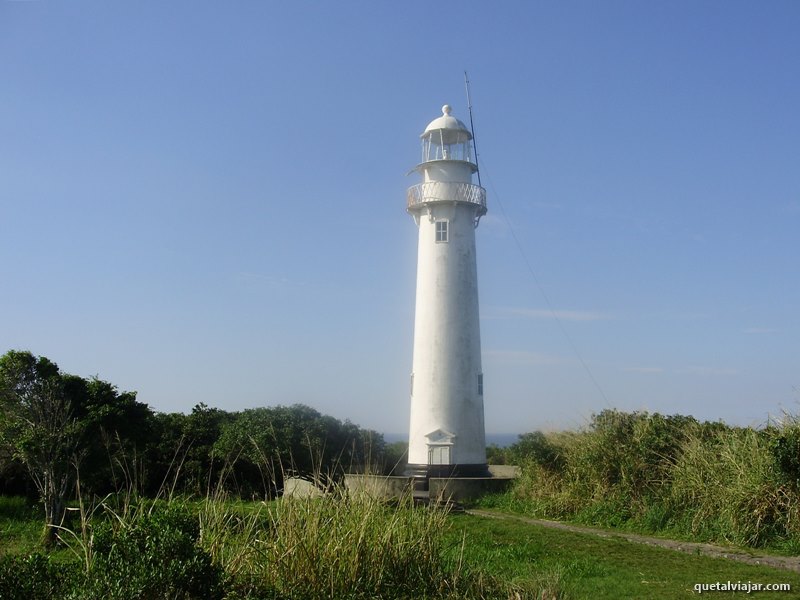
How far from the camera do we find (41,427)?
14117 millimetres

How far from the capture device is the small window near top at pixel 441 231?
23.6m

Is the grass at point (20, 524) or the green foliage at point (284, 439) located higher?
the green foliage at point (284, 439)

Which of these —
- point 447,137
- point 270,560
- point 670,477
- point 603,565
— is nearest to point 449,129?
point 447,137

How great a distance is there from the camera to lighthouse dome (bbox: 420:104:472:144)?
24.1 metres

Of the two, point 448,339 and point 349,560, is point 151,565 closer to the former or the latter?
point 349,560

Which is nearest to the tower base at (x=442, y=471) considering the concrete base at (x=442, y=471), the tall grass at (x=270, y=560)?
the concrete base at (x=442, y=471)

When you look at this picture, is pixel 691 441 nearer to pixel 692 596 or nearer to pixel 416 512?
pixel 692 596

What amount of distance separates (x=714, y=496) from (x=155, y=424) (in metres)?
16.2

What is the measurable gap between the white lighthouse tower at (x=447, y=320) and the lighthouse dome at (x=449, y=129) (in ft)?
0.11

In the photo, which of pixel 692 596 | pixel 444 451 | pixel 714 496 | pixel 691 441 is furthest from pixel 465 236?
pixel 692 596

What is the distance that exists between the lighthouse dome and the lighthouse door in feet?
33.3

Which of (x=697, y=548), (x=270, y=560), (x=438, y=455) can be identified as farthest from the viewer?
(x=438, y=455)

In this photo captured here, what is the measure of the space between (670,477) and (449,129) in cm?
1333

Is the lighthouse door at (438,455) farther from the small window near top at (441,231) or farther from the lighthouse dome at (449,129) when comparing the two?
the lighthouse dome at (449,129)
